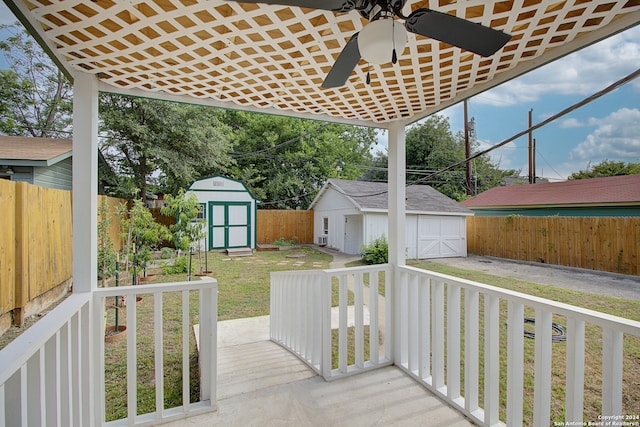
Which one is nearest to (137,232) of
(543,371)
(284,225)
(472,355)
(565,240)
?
(472,355)

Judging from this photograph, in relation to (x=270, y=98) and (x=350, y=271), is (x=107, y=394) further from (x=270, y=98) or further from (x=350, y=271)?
(x=270, y=98)

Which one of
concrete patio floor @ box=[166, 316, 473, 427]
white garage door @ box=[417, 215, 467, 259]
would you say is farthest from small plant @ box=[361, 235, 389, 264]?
concrete patio floor @ box=[166, 316, 473, 427]

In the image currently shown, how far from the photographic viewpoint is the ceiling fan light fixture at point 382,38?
1.15 meters

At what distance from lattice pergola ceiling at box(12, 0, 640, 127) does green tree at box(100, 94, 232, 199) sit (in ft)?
29.5

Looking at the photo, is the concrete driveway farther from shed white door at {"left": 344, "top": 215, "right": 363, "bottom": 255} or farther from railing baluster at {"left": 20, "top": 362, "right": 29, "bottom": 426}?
railing baluster at {"left": 20, "top": 362, "right": 29, "bottom": 426}

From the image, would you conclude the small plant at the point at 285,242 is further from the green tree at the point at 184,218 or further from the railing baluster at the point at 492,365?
the railing baluster at the point at 492,365

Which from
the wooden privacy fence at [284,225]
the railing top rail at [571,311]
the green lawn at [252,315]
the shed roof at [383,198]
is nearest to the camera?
the railing top rail at [571,311]

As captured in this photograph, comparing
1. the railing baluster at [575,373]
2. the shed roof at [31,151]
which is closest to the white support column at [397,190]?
the railing baluster at [575,373]

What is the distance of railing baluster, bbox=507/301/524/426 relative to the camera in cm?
164

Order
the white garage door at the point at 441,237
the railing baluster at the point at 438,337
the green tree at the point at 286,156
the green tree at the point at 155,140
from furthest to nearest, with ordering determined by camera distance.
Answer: the green tree at the point at 286,156, the white garage door at the point at 441,237, the green tree at the point at 155,140, the railing baluster at the point at 438,337

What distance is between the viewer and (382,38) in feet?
3.80

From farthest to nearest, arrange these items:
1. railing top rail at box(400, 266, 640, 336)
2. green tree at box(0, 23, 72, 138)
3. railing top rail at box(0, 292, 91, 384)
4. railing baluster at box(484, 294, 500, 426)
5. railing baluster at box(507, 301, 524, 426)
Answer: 1. green tree at box(0, 23, 72, 138)
2. railing baluster at box(484, 294, 500, 426)
3. railing baluster at box(507, 301, 524, 426)
4. railing top rail at box(400, 266, 640, 336)
5. railing top rail at box(0, 292, 91, 384)

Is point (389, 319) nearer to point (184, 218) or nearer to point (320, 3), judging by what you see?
point (320, 3)

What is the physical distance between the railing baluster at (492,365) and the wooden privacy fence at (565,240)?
788 cm
